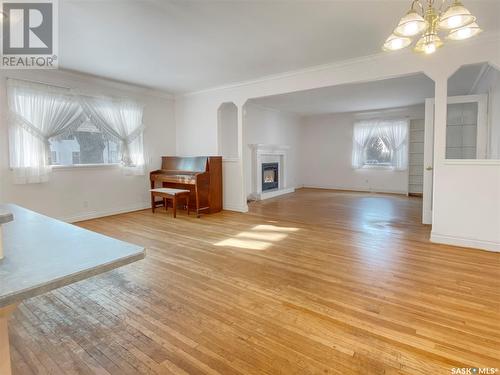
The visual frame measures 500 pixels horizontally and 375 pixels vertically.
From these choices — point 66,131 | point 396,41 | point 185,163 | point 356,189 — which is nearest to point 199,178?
point 185,163

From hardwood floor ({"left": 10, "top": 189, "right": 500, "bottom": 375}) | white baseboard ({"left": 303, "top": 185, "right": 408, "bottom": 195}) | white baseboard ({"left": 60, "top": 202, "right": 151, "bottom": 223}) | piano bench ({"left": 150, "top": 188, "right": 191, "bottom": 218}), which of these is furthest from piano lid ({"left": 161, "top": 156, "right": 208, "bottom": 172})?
white baseboard ({"left": 303, "top": 185, "right": 408, "bottom": 195})

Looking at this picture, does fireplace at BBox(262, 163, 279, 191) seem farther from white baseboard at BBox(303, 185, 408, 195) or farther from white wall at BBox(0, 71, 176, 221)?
white wall at BBox(0, 71, 176, 221)

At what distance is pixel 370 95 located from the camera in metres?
6.01

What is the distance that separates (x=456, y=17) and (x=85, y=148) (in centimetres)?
512

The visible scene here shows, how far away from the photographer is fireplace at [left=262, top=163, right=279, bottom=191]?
744 centimetres

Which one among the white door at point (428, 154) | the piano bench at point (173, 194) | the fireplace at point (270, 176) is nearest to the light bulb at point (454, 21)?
the white door at point (428, 154)

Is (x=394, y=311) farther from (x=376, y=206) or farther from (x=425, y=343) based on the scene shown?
(x=376, y=206)

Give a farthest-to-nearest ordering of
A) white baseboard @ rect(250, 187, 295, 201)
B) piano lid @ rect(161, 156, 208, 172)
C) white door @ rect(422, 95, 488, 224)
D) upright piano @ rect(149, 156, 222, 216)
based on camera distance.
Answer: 1. white baseboard @ rect(250, 187, 295, 201)
2. piano lid @ rect(161, 156, 208, 172)
3. upright piano @ rect(149, 156, 222, 216)
4. white door @ rect(422, 95, 488, 224)

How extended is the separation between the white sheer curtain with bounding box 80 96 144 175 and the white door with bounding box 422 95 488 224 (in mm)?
4901

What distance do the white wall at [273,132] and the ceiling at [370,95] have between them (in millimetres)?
272

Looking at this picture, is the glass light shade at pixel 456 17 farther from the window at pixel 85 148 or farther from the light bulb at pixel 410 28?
the window at pixel 85 148

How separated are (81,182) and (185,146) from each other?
85.2 inches

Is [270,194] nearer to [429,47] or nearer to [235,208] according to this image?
[235,208]

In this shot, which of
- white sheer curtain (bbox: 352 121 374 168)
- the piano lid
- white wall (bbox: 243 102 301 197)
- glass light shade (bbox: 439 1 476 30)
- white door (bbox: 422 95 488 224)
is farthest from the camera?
white sheer curtain (bbox: 352 121 374 168)
